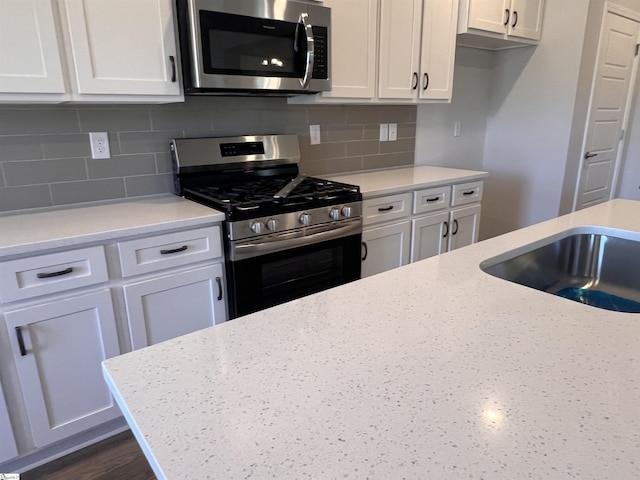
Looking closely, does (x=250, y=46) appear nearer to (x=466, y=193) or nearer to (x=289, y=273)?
(x=289, y=273)

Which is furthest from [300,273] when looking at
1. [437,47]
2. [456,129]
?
[456,129]

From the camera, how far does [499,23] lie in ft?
10.0

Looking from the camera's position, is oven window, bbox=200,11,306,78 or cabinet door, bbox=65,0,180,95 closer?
cabinet door, bbox=65,0,180,95

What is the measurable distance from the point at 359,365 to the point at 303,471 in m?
0.24

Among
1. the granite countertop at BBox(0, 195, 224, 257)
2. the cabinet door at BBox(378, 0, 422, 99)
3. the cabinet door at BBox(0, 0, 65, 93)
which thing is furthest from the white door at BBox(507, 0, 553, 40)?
the cabinet door at BBox(0, 0, 65, 93)

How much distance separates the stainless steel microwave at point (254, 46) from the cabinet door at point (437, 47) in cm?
80

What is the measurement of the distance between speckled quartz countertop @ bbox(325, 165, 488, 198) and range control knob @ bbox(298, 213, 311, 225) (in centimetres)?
41

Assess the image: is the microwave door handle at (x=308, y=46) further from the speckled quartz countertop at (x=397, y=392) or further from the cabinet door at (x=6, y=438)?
the cabinet door at (x=6, y=438)

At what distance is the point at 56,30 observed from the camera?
1604 millimetres

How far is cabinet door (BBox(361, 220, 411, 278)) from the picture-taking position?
2.45 meters

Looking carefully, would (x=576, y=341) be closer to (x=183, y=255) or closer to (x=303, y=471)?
(x=303, y=471)

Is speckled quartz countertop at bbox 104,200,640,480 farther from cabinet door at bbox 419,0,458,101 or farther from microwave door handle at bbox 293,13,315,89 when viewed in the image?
cabinet door at bbox 419,0,458,101

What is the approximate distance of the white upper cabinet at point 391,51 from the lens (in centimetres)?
241

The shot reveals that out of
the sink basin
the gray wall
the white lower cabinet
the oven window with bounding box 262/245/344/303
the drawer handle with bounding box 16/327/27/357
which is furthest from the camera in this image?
the white lower cabinet
